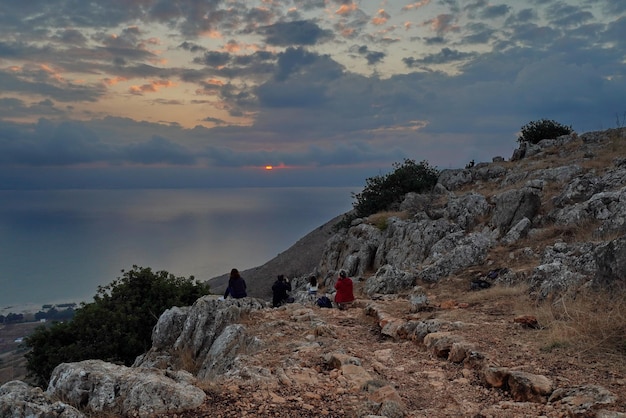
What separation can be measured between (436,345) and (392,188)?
27.2 meters

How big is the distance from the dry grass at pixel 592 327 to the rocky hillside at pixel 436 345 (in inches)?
1.0

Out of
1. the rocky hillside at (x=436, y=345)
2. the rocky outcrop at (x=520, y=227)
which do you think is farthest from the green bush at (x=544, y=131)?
the rocky hillside at (x=436, y=345)

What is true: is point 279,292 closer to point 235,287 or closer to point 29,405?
point 235,287

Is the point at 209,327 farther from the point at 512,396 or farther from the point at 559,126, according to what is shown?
the point at 559,126

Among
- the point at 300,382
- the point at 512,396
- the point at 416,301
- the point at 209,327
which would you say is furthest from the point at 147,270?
the point at 512,396

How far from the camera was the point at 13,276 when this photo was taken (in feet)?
356

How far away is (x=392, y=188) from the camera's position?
1350 inches

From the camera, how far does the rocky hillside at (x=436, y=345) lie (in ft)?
17.1

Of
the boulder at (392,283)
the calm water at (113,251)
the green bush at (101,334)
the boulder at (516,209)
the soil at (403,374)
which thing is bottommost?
the calm water at (113,251)

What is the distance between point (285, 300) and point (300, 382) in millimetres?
10615

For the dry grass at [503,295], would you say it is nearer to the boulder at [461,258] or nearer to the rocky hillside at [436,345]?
the rocky hillside at [436,345]

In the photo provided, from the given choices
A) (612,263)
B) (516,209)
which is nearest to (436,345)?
(612,263)

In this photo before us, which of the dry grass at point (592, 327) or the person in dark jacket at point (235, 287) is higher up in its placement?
the dry grass at point (592, 327)

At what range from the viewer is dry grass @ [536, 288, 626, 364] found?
637 centimetres
